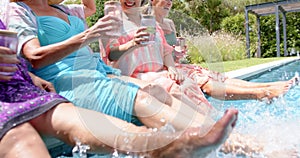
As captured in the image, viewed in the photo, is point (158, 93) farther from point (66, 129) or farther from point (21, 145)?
point (21, 145)

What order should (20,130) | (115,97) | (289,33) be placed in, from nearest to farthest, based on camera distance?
(20,130) → (115,97) → (289,33)

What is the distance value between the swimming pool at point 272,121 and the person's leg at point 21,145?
1.02 metres

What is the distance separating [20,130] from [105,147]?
1.22ft

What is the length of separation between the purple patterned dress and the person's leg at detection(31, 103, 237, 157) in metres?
0.04

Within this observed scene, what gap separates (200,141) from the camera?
4.86ft

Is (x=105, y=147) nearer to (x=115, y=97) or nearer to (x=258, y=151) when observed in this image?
(x=115, y=97)

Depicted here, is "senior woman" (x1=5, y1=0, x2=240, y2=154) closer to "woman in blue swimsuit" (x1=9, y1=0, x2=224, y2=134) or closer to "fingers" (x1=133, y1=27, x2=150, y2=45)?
"woman in blue swimsuit" (x1=9, y1=0, x2=224, y2=134)

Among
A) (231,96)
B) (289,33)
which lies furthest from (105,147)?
(289,33)

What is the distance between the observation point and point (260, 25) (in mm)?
18938

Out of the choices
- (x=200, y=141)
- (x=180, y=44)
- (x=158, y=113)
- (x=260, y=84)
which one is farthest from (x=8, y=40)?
(x=260, y=84)

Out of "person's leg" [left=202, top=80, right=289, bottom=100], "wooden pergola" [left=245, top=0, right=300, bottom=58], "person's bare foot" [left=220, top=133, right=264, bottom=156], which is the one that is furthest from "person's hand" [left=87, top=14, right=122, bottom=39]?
"wooden pergola" [left=245, top=0, right=300, bottom=58]

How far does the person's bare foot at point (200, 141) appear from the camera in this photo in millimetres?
1463

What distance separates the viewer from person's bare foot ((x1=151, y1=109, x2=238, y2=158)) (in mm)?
1463

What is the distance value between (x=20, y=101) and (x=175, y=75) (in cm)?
139
